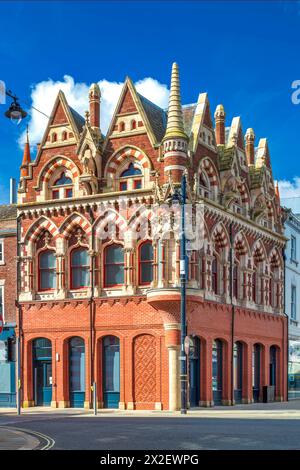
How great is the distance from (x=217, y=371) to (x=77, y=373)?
25.6 feet

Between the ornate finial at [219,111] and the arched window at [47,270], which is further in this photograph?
the ornate finial at [219,111]

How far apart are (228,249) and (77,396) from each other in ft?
38.3

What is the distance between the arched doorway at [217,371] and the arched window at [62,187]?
11.6 m

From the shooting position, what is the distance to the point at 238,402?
46.5 metres

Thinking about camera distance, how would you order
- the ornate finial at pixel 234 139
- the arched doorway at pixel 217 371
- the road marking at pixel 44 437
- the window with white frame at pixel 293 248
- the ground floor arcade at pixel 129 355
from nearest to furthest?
1. the road marking at pixel 44 437
2. the ground floor arcade at pixel 129 355
3. the arched doorway at pixel 217 371
4. the ornate finial at pixel 234 139
5. the window with white frame at pixel 293 248

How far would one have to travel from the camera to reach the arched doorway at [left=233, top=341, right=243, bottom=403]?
152ft

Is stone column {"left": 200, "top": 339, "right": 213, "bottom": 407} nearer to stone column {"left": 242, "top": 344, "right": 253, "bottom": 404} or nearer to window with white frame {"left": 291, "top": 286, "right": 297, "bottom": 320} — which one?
stone column {"left": 242, "top": 344, "right": 253, "bottom": 404}

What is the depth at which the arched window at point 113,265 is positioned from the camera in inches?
1672

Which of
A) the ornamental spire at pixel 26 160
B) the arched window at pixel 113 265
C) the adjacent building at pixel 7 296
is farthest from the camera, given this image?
the ornamental spire at pixel 26 160

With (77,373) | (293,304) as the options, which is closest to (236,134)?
(293,304)

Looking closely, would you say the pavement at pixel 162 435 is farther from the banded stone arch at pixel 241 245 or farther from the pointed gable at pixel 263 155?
the pointed gable at pixel 263 155

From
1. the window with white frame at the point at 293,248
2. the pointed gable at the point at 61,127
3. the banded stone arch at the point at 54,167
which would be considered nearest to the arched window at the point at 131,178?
the banded stone arch at the point at 54,167
